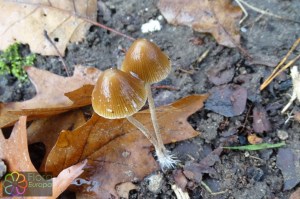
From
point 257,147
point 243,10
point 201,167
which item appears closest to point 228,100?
point 257,147

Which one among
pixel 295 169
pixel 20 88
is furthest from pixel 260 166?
pixel 20 88

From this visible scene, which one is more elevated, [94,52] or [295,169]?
[94,52]

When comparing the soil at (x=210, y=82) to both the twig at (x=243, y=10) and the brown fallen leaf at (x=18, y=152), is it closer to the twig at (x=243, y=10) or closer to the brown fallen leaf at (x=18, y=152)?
the twig at (x=243, y=10)

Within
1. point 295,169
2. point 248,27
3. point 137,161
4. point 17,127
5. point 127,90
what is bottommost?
point 295,169

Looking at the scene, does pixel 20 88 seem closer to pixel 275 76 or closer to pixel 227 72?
pixel 227 72

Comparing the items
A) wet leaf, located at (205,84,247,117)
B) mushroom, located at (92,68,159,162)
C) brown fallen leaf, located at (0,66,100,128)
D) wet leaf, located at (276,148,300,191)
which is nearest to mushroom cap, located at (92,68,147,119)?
mushroom, located at (92,68,159,162)

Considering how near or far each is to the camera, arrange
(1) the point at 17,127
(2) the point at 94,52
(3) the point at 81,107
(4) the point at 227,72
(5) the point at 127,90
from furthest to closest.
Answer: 1. (2) the point at 94,52
2. (4) the point at 227,72
3. (3) the point at 81,107
4. (1) the point at 17,127
5. (5) the point at 127,90

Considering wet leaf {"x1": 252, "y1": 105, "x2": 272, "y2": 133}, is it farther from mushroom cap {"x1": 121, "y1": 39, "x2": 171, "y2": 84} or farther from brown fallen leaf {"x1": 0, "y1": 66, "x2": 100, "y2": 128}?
brown fallen leaf {"x1": 0, "y1": 66, "x2": 100, "y2": 128}
